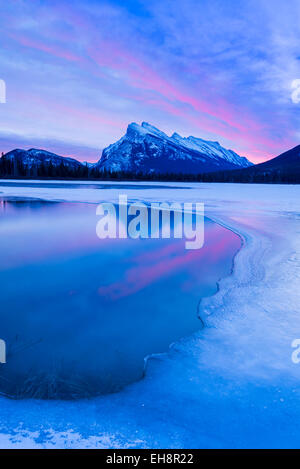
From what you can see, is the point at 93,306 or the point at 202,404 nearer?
the point at 202,404

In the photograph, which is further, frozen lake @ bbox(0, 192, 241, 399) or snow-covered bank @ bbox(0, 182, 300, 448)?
frozen lake @ bbox(0, 192, 241, 399)

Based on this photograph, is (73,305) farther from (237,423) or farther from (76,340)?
(237,423)

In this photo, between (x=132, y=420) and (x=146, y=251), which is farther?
(x=146, y=251)

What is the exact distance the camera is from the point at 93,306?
526 cm

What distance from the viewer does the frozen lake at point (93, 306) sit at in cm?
342

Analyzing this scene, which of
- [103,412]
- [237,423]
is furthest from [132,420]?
[237,423]

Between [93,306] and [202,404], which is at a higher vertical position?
[93,306]

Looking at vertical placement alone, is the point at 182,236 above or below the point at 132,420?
above

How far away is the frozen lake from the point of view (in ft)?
11.2

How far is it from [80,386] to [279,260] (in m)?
5.74

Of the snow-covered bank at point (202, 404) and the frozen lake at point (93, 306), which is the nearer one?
the snow-covered bank at point (202, 404)

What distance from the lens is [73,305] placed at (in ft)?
17.3
